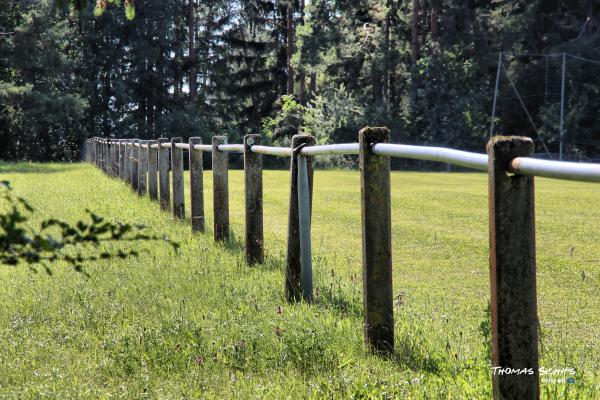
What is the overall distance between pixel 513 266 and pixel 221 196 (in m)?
6.85

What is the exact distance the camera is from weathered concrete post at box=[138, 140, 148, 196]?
16.9 m

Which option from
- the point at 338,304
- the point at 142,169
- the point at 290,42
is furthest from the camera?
the point at 290,42

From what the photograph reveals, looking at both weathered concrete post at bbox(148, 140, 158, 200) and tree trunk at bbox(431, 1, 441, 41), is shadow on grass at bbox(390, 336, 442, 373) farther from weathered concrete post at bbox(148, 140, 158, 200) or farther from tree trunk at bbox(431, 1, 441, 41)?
tree trunk at bbox(431, 1, 441, 41)

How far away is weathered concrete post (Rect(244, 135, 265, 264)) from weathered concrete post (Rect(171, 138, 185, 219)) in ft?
14.9

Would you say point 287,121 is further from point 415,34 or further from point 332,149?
point 332,149

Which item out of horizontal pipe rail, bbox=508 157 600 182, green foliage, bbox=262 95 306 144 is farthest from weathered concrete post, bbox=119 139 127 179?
green foliage, bbox=262 95 306 144

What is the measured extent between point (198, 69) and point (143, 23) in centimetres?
603

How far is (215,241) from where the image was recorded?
9.96m

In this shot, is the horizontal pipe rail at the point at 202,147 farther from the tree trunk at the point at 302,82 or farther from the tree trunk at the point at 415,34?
the tree trunk at the point at 302,82

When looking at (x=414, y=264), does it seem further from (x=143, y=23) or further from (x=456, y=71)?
(x=143, y=23)

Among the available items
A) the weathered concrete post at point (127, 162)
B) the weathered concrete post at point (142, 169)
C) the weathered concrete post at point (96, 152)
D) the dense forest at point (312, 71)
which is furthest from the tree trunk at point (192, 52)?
the weathered concrete post at point (142, 169)

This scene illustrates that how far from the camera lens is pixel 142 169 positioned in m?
17.1

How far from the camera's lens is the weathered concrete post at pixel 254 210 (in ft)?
27.2

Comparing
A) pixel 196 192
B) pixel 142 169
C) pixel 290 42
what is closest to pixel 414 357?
pixel 196 192
